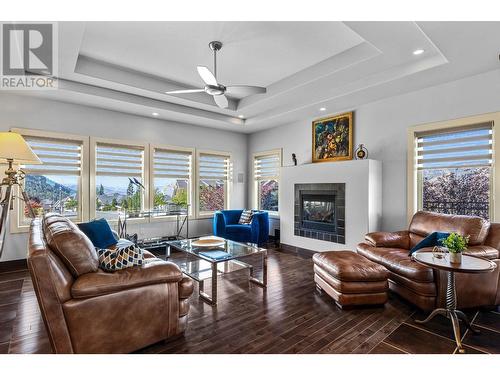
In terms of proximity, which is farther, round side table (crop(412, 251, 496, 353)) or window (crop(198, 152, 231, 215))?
window (crop(198, 152, 231, 215))

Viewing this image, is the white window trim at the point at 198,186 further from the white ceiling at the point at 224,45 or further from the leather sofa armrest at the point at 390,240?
the leather sofa armrest at the point at 390,240

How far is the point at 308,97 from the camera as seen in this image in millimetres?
4566

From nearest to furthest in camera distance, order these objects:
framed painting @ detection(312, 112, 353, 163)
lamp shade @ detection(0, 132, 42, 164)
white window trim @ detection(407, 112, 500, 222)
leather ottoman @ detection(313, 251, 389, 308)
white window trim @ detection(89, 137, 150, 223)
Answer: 1. leather ottoman @ detection(313, 251, 389, 308)
2. lamp shade @ detection(0, 132, 42, 164)
3. white window trim @ detection(407, 112, 500, 222)
4. white window trim @ detection(89, 137, 150, 223)
5. framed painting @ detection(312, 112, 353, 163)

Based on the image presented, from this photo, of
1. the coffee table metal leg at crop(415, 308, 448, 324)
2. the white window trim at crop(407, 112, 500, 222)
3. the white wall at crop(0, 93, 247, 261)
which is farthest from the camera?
the white wall at crop(0, 93, 247, 261)

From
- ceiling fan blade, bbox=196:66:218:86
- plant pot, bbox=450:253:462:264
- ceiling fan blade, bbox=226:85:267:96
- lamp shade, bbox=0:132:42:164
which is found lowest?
plant pot, bbox=450:253:462:264

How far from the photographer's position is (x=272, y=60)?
3.76m

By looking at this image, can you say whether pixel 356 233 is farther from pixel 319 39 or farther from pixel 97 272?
pixel 97 272

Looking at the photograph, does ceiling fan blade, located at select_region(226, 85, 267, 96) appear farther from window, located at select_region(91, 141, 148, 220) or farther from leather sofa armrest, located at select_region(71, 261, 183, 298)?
window, located at select_region(91, 141, 148, 220)

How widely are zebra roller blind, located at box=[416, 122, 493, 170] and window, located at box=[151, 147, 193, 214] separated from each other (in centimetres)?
444

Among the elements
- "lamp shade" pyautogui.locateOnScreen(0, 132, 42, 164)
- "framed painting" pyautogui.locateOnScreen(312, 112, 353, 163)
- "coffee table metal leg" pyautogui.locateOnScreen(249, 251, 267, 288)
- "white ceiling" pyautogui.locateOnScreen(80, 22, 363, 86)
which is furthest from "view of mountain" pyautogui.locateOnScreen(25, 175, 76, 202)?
"framed painting" pyautogui.locateOnScreen(312, 112, 353, 163)

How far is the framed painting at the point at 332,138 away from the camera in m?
4.88

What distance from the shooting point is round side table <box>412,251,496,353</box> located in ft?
7.08
